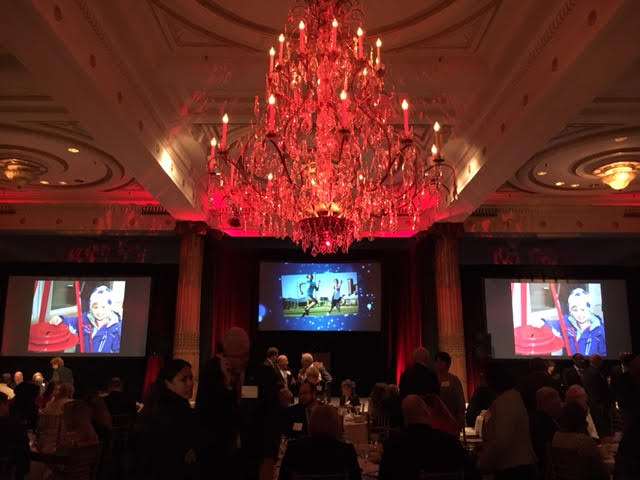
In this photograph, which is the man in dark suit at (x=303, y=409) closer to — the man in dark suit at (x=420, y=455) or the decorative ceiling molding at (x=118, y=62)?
the man in dark suit at (x=420, y=455)

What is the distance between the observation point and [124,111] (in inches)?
235

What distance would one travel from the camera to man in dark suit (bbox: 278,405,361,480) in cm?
292

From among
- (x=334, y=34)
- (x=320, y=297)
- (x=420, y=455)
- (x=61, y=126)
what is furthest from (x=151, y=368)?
(x=420, y=455)

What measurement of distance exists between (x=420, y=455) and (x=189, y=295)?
8486 mm

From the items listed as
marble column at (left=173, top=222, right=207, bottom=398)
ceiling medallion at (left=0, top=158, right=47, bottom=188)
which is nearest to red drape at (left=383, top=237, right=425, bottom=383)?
marble column at (left=173, top=222, right=207, bottom=398)

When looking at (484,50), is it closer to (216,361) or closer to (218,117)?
(218,117)

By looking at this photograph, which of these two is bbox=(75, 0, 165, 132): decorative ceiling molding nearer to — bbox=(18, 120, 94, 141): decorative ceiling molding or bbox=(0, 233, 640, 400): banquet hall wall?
bbox=(18, 120, 94, 141): decorative ceiling molding

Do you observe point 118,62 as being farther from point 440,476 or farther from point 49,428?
point 440,476

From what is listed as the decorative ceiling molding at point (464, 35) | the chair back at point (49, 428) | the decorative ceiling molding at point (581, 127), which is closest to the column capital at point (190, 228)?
the chair back at point (49, 428)

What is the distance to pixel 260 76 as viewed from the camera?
623cm

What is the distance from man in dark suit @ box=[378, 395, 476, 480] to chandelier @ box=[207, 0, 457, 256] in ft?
7.88

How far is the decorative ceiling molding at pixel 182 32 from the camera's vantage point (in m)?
5.26

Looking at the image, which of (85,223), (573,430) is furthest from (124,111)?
(85,223)

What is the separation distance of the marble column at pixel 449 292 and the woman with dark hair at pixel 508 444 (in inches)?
291
